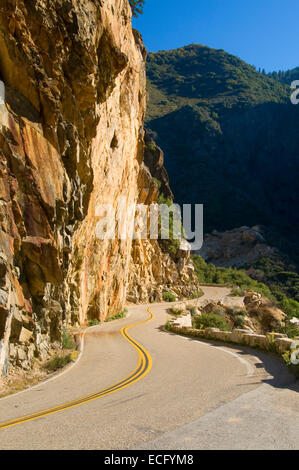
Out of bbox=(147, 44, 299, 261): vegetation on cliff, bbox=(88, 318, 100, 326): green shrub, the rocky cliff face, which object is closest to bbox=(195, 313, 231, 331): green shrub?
bbox=(88, 318, 100, 326): green shrub

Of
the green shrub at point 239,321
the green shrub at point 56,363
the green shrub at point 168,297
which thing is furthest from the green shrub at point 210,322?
the green shrub at point 168,297

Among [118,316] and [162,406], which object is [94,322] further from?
[162,406]

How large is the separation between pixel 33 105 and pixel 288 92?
177 m

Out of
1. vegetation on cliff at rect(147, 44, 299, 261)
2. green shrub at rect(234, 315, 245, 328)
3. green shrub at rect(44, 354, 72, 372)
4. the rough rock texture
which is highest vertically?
vegetation on cliff at rect(147, 44, 299, 261)

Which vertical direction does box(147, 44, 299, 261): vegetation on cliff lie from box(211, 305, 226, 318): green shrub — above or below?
above

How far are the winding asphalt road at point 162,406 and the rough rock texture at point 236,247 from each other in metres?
82.3

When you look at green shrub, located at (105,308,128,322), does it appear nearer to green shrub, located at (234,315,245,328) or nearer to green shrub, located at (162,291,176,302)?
green shrub, located at (234,315,245,328)

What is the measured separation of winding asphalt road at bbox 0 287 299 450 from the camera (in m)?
4.75

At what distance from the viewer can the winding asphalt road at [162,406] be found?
4750 millimetres

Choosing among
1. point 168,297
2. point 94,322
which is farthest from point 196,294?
point 94,322

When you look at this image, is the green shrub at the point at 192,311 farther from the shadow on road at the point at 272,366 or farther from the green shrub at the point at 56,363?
the green shrub at the point at 56,363

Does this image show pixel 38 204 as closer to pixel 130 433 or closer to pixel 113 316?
pixel 130 433

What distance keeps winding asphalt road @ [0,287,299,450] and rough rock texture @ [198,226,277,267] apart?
82.3 meters

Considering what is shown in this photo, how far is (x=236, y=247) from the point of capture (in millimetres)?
97062
